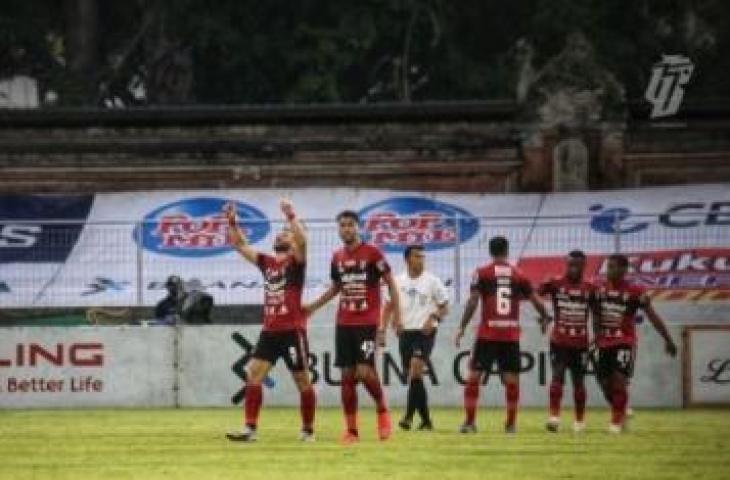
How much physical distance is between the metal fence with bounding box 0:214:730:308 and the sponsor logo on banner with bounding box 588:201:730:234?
0.04m

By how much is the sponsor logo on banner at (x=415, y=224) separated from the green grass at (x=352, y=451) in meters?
7.85

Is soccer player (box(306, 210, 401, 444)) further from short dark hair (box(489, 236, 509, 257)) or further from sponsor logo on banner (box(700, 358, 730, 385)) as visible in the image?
sponsor logo on banner (box(700, 358, 730, 385))

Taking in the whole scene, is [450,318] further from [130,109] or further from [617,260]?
[130,109]

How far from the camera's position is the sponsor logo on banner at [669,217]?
39.0 m

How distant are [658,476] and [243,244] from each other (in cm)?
614

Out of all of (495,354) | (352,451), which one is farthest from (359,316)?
(495,354)

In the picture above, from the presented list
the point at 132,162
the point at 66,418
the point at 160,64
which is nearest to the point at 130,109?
the point at 132,162

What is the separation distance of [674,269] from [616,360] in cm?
1156

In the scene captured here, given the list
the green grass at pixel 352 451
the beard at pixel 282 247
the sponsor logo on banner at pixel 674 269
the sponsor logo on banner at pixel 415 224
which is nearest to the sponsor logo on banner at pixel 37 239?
the sponsor logo on banner at pixel 415 224

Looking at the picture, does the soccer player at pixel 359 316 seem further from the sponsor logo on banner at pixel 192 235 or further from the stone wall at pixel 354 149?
the stone wall at pixel 354 149

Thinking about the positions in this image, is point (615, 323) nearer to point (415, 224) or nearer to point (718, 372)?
point (718, 372)

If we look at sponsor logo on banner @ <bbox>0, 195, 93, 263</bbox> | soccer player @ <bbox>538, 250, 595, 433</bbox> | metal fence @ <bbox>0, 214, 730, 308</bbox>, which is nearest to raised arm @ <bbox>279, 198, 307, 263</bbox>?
soccer player @ <bbox>538, 250, 595, 433</bbox>

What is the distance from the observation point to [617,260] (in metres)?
28.5

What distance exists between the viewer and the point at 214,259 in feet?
132
